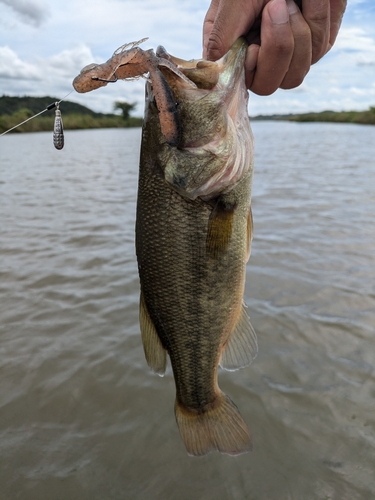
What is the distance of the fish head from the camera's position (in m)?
1.85

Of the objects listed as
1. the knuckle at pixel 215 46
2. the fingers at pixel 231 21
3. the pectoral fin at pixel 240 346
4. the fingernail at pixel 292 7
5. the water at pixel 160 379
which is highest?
the fingernail at pixel 292 7

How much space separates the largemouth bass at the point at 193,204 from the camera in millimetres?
1855

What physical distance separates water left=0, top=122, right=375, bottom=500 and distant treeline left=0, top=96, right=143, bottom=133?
37.2 m

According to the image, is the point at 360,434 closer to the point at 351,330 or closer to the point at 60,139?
the point at 351,330

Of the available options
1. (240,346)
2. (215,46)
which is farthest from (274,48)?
(240,346)

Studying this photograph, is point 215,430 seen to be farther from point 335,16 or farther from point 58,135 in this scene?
point 335,16

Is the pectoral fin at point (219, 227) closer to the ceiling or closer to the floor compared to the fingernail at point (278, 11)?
closer to the floor

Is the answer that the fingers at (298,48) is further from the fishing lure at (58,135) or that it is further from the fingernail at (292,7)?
the fishing lure at (58,135)

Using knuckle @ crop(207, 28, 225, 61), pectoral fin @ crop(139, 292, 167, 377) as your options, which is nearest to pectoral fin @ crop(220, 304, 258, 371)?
pectoral fin @ crop(139, 292, 167, 377)

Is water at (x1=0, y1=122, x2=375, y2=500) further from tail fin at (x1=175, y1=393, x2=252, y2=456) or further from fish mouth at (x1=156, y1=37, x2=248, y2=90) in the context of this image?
fish mouth at (x1=156, y1=37, x2=248, y2=90)

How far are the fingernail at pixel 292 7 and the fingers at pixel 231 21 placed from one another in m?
0.11

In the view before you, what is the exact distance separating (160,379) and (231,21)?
10.1 feet

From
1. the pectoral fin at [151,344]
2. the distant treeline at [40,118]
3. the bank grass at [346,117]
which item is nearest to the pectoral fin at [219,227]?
the pectoral fin at [151,344]

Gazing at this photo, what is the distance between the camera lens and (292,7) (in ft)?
5.81
